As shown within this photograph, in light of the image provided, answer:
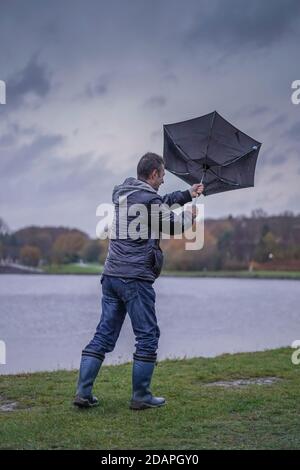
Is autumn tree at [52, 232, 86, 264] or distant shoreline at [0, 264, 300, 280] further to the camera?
autumn tree at [52, 232, 86, 264]

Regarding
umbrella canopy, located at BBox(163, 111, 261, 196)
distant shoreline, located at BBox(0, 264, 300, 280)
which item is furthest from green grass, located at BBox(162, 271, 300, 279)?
umbrella canopy, located at BBox(163, 111, 261, 196)

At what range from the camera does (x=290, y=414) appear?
630cm

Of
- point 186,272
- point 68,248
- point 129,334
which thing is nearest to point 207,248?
point 186,272

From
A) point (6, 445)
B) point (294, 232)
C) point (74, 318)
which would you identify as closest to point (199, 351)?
point (6, 445)

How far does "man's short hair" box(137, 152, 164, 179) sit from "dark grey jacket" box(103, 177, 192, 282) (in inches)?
4.4

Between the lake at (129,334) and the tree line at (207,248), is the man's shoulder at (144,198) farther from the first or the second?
the tree line at (207,248)

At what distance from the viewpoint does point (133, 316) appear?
260 inches

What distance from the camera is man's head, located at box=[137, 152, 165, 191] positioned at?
675cm

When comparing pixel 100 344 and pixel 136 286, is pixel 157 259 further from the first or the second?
pixel 100 344

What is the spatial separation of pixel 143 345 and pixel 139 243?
110 centimetres

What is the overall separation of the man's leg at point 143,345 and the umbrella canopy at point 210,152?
1.61m

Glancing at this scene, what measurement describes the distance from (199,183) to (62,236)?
124968 mm

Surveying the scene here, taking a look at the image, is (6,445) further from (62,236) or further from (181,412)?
(62,236)

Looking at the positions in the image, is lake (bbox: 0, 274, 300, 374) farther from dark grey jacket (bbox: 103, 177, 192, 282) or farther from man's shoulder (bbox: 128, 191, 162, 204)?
man's shoulder (bbox: 128, 191, 162, 204)
